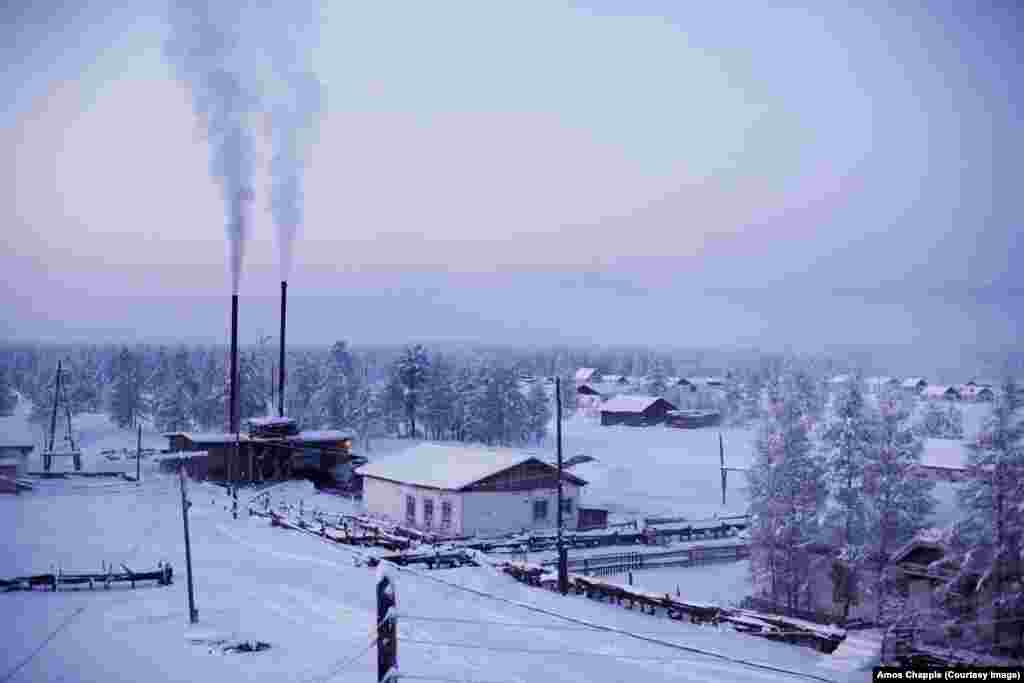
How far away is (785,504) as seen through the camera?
32.2m

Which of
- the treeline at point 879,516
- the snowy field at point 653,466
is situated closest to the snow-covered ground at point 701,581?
the treeline at point 879,516

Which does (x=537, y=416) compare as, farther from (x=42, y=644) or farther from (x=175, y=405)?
(x=42, y=644)

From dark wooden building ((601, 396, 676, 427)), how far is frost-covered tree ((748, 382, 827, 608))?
239ft

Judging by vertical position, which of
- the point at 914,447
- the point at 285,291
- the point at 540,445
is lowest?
the point at 540,445

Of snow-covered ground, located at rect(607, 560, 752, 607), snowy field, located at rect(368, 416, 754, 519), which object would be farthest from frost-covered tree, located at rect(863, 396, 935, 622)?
snowy field, located at rect(368, 416, 754, 519)

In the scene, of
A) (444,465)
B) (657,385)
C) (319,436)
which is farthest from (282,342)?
(657,385)

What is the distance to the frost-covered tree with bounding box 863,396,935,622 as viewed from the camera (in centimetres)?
2966

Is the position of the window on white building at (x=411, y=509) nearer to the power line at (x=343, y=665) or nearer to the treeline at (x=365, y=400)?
the power line at (x=343, y=665)

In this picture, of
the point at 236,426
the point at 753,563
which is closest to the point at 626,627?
Answer: the point at 753,563

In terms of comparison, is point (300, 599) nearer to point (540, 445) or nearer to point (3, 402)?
point (540, 445)

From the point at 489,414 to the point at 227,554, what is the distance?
Answer: 5895 centimetres

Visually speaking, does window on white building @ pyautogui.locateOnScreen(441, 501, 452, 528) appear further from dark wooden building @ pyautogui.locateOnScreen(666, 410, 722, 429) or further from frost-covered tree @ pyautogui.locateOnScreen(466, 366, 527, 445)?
dark wooden building @ pyautogui.locateOnScreen(666, 410, 722, 429)

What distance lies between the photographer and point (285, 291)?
59219mm

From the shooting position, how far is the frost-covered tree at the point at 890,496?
97.3 ft
